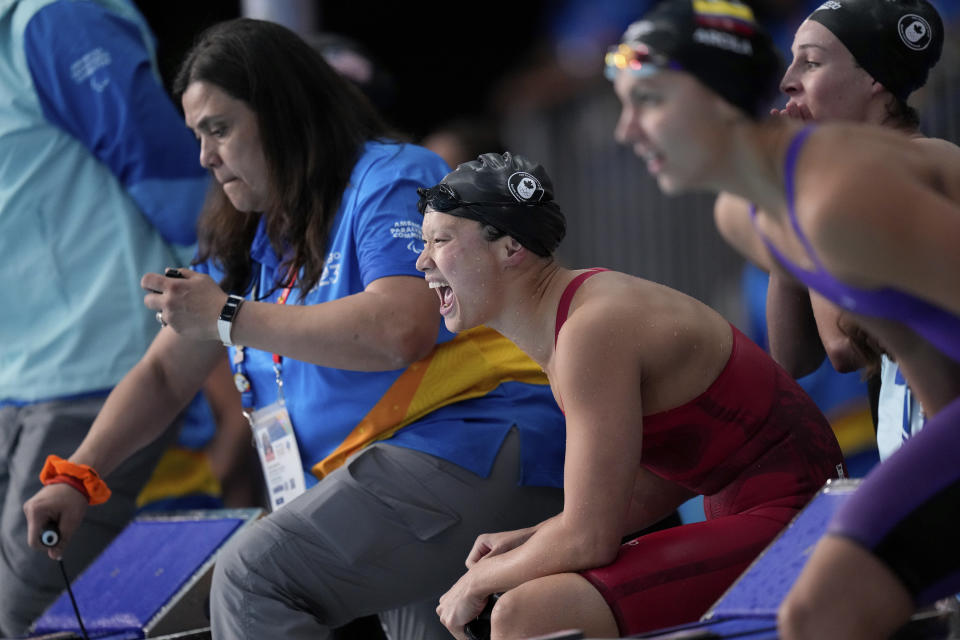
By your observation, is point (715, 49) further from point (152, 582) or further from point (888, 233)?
point (152, 582)

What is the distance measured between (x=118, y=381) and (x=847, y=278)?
2.57 metres

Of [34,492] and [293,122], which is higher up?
[293,122]

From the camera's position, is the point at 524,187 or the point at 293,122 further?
the point at 293,122

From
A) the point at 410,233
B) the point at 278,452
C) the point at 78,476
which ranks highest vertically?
the point at 410,233

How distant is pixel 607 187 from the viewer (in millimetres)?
7703

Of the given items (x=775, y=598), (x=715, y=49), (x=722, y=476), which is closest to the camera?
(x=715, y=49)

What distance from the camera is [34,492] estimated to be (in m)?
3.48

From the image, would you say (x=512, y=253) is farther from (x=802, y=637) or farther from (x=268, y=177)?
(x=802, y=637)

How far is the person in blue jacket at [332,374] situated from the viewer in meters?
2.59

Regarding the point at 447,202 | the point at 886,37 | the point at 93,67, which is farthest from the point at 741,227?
the point at 93,67

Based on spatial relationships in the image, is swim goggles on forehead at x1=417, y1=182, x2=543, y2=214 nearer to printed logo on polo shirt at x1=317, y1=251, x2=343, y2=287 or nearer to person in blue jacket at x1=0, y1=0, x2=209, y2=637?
printed logo on polo shirt at x1=317, y1=251, x2=343, y2=287

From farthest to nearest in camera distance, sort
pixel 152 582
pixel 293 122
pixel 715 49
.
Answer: pixel 152 582
pixel 293 122
pixel 715 49

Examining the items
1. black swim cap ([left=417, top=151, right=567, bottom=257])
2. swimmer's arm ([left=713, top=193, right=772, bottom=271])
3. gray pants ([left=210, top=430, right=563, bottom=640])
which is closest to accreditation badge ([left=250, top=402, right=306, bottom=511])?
gray pants ([left=210, top=430, right=563, bottom=640])

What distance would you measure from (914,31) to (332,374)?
153 centimetres
